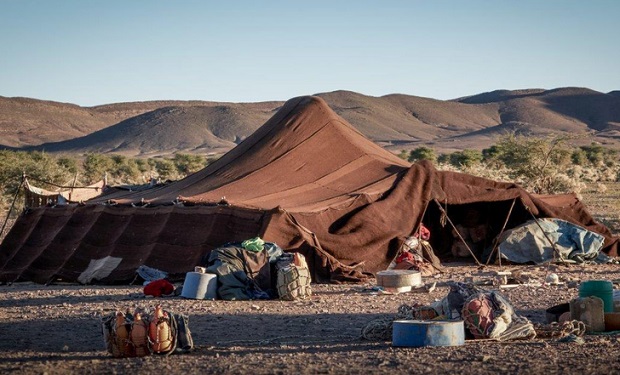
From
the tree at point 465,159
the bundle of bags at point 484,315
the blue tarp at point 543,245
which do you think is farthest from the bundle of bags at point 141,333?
the tree at point 465,159

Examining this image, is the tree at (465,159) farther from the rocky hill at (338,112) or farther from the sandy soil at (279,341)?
the rocky hill at (338,112)

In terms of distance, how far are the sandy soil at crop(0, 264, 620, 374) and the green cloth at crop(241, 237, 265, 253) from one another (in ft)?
2.96

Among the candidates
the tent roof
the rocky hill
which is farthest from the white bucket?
the rocky hill

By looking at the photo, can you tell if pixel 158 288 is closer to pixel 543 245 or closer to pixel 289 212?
pixel 289 212

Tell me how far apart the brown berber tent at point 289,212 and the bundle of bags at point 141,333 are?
5.30 meters

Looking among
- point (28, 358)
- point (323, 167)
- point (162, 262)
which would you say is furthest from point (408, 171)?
point (28, 358)

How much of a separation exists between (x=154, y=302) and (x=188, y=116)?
10128 cm

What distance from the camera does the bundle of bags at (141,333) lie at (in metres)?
8.85

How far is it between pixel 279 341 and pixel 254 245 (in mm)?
3680

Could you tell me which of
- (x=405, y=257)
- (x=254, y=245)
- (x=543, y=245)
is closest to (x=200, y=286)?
(x=254, y=245)

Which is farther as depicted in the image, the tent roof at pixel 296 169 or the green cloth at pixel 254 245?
the tent roof at pixel 296 169

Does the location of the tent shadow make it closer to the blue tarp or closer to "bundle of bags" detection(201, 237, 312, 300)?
"bundle of bags" detection(201, 237, 312, 300)

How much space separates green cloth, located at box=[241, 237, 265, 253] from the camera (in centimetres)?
1321

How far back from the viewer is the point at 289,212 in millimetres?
14758
